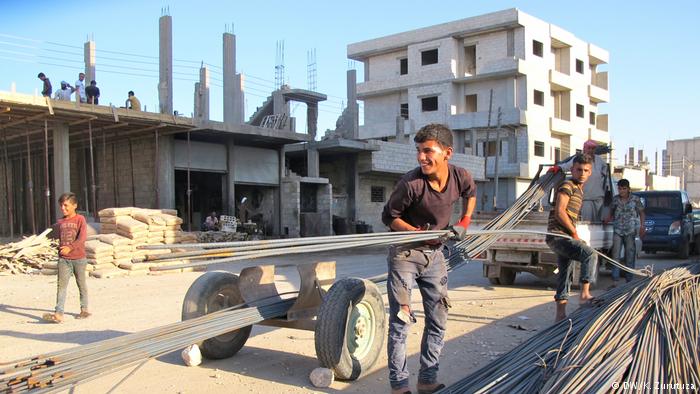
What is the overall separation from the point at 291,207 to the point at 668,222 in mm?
12500

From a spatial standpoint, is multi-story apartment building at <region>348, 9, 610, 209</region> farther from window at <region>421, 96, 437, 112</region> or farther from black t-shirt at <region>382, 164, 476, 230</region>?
black t-shirt at <region>382, 164, 476, 230</region>

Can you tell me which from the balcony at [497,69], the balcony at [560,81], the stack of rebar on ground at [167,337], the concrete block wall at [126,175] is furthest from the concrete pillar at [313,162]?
the balcony at [560,81]

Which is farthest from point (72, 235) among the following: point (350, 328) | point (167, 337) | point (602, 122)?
point (602, 122)

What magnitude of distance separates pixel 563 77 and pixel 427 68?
431 inches

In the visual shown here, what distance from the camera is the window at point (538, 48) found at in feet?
140

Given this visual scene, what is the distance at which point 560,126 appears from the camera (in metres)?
44.1

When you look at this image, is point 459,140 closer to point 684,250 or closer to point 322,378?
point 684,250

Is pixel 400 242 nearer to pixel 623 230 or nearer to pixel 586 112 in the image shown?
pixel 623 230

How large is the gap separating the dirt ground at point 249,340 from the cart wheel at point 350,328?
0.16m

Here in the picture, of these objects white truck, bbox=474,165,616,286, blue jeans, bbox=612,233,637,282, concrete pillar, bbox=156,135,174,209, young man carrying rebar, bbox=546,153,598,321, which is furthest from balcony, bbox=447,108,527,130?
young man carrying rebar, bbox=546,153,598,321

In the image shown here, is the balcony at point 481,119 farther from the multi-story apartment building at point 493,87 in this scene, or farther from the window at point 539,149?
the window at point 539,149

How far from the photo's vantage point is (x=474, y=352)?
518 cm

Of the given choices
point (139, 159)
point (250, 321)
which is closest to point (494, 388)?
point (250, 321)

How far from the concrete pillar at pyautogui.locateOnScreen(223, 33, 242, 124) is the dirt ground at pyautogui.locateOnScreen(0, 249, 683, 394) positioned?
731 inches
